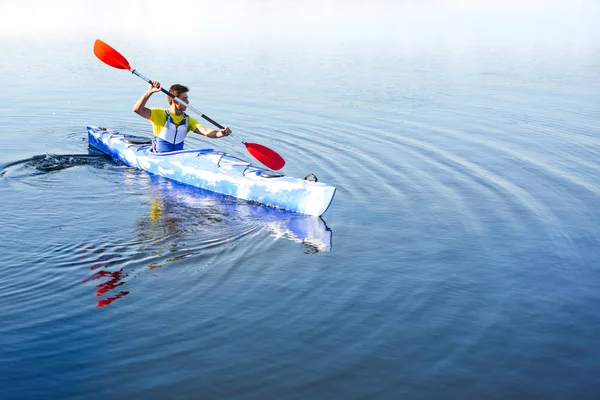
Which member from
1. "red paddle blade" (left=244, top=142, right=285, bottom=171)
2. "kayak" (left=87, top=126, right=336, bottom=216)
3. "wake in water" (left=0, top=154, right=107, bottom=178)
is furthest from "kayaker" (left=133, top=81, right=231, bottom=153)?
"wake in water" (left=0, top=154, right=107, bottom=178)

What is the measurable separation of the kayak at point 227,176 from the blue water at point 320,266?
25 cm

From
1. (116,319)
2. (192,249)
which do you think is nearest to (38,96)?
(192,249)

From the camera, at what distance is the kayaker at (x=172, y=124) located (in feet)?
38.0

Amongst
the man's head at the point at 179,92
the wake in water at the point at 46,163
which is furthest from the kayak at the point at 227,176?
the man's head at the point at 179,92

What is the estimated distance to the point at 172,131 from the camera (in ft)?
39.1

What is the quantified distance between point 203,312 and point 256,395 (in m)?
1.52

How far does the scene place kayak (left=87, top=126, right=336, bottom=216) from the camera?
1022 cm

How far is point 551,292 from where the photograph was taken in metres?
7.86

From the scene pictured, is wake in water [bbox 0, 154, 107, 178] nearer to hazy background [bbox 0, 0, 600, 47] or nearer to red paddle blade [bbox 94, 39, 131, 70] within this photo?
red paddle blade [bbox 94, 39, 131, 70]

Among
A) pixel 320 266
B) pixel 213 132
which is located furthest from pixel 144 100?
pixel 320 266

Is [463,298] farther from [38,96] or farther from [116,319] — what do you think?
[38,96]

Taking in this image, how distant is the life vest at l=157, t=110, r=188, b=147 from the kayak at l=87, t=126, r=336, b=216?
307 millimetres

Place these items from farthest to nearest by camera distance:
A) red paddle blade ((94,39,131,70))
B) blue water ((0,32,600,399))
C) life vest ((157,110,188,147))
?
red paddle blade ((94,39,131,70)) → life vest ((157,110,188,147)) → blue water ((0,32,600,399))

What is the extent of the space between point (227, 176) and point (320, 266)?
308cm
